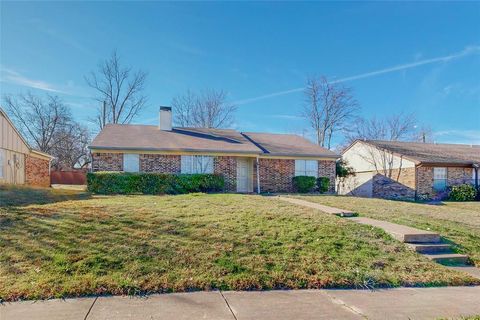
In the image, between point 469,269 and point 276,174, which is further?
point 276,174

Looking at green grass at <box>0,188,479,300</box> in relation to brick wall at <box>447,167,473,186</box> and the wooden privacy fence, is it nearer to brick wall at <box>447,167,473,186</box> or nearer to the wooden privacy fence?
brick wall at <box>447,167,473,186</box>

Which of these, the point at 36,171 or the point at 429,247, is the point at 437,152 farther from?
the point at 36,171

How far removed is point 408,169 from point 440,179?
6.92 ft

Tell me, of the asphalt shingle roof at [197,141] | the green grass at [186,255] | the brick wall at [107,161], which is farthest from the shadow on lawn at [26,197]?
the asphalt shingle roof at [197,141]

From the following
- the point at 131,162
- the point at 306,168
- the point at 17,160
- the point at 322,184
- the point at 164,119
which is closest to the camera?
the point at 131,162

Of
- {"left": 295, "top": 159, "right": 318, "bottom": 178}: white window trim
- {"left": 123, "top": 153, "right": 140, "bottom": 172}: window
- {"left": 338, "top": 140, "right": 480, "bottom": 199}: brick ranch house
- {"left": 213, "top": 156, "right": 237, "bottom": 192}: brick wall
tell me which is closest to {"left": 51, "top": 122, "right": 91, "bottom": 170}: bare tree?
{"left": 123, "top": 153, "right": 140, "bottom": 172}: window

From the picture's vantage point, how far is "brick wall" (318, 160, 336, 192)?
1822cm

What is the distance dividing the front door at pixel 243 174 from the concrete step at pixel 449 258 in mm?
11802

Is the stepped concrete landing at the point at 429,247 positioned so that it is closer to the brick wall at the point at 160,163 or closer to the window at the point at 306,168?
the window at the point at 306,168

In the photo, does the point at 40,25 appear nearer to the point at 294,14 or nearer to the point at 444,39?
the point at 294,14

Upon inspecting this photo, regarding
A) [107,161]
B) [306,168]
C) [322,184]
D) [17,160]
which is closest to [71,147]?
[17,160]

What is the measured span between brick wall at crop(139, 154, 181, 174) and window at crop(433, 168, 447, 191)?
53.3ft

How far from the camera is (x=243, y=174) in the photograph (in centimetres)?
1720

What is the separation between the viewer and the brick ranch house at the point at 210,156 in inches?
600
